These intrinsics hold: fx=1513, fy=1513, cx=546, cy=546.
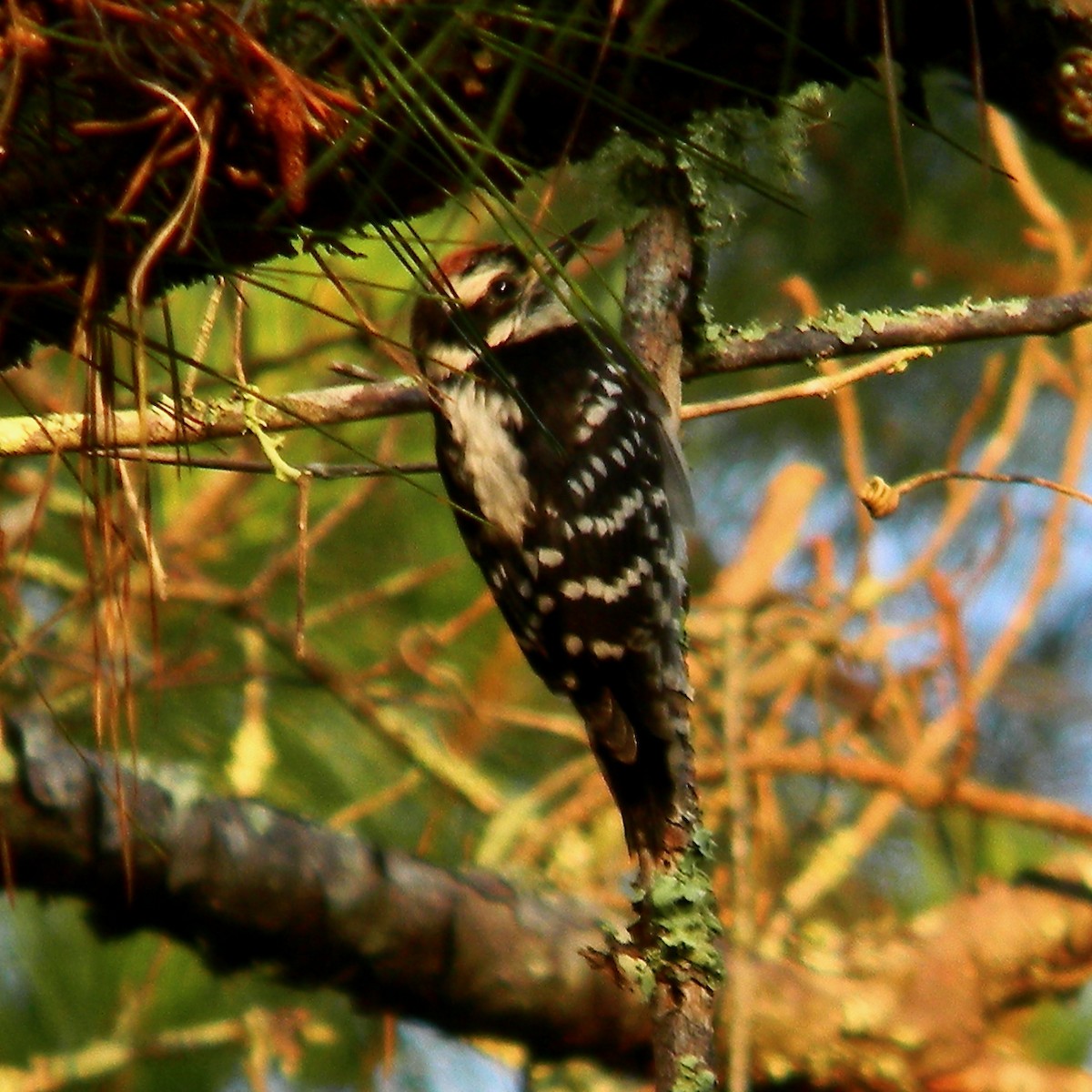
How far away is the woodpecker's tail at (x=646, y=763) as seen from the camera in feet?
6.39

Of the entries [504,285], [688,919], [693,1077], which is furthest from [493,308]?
[693,1077]

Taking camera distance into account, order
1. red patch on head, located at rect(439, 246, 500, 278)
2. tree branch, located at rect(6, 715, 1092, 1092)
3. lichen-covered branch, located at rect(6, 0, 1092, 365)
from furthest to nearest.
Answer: red patch on head, located at rect(439, 246, 500, 278) → tree branch, located at rect(6, 715, 1092, 1092) → lichen-covered branch, located at rect(6, 0, 1092, 365)

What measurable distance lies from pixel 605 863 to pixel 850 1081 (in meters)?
0.66

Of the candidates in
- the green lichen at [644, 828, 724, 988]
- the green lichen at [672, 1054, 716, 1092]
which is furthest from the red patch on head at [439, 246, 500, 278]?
the green lichen at [672, 1054, 716, 1092]

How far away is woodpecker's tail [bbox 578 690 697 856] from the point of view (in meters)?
1.95

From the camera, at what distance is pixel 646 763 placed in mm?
2121

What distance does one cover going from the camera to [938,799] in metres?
3.08

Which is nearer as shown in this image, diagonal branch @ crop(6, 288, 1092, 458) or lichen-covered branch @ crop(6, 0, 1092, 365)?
lichen-covered branch @ crop(6, 0, 1092, 365)

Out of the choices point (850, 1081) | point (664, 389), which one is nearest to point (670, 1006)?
point (664, 389)

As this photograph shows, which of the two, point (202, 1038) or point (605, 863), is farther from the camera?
point (605, 863)

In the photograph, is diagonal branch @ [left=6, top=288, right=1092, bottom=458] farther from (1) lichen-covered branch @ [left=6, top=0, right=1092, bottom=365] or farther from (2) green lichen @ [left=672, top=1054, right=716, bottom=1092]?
(2) green lichen @ [left=672, top=1054, right=716, bottom=1092]

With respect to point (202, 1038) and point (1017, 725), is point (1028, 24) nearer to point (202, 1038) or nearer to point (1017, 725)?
point (202, 1038)

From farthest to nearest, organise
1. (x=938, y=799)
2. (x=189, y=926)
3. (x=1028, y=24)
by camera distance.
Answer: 1. (x=938, y=799)
2. (x=189, y=926)
3. (x=1028, y=24)

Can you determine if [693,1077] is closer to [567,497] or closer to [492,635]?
[567,497]
